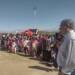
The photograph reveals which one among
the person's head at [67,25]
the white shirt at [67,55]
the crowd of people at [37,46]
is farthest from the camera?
the crowd of people at [37,46]

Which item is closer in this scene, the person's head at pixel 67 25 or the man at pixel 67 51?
the man at pixel 67 51

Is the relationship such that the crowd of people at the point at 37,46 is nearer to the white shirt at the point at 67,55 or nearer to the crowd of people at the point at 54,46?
the crowd of people at the point at 54,46

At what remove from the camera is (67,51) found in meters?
4.46

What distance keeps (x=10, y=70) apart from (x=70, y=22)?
777cm

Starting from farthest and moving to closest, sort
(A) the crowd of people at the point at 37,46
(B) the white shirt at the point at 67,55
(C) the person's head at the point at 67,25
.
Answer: (A) the crowd of people at the point at 37,46 < (C) the person's head at the point at 67,25 < (B) the white shirt at the point at 67,55

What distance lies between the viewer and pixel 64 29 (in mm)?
4629

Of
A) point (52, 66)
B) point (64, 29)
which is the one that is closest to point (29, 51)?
point (52, 66)

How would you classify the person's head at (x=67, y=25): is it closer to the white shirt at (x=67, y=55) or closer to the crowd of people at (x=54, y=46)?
the crowd of people at (x=54, y=46)

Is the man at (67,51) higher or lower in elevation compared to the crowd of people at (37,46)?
higher

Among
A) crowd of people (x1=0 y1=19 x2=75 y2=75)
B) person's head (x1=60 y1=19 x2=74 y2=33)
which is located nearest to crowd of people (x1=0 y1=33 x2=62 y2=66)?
crowd of people (x1=0 y1=19 x2=75 y2=75)

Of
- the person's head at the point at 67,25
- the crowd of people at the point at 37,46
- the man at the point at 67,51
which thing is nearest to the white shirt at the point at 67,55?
the man at the point at 67,51

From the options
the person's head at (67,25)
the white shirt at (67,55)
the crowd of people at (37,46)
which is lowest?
the crowd of people at (37,46)

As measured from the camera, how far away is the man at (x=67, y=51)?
445 centimetres

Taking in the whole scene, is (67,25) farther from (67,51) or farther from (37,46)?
(37,46)
